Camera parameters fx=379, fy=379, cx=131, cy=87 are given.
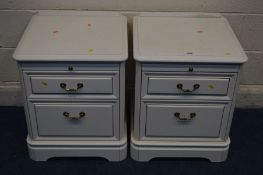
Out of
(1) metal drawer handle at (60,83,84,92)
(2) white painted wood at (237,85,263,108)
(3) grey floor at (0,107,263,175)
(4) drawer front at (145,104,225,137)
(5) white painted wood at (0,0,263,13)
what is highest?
(5) white painted wood at (0,0,263,13)

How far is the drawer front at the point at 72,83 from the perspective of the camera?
1644 millimetres

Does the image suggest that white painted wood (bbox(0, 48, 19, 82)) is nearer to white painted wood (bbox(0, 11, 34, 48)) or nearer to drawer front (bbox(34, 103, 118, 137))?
white painted wood (bbox(0, 11, 34, 48))

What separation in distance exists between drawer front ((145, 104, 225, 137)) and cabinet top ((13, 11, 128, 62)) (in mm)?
335

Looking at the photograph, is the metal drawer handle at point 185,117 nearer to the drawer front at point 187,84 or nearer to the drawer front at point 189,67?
the drawer front at point 187,84

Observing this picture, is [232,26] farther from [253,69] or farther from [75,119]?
[75,119]

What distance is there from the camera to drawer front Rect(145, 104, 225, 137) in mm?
1754

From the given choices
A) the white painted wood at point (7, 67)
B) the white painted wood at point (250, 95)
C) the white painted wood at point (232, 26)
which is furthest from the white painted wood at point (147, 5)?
the white painted wood at point (250, 95)

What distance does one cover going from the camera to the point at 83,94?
1702 mm

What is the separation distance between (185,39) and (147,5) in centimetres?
35

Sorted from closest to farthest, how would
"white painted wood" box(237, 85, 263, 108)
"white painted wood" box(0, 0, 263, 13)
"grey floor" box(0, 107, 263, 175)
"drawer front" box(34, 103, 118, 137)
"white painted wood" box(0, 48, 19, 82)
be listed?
"drawer front" box(34, 103, 118, 137)
"grey floor" box(0, 107, 263, 175)
"white painted wood" box(0, 0, 263, 13)
"white painted wood" box(0, 48, 19, 82)
"white painted wood" box(237, 85, 263, 108)

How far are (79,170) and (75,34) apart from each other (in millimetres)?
662

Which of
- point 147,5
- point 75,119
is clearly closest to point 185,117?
point 75,119

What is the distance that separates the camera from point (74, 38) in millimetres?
1730

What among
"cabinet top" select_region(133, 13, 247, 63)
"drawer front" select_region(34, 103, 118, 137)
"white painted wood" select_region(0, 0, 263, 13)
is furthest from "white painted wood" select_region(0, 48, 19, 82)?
"cabinet top" select_region(133, 13, 247, 63)
